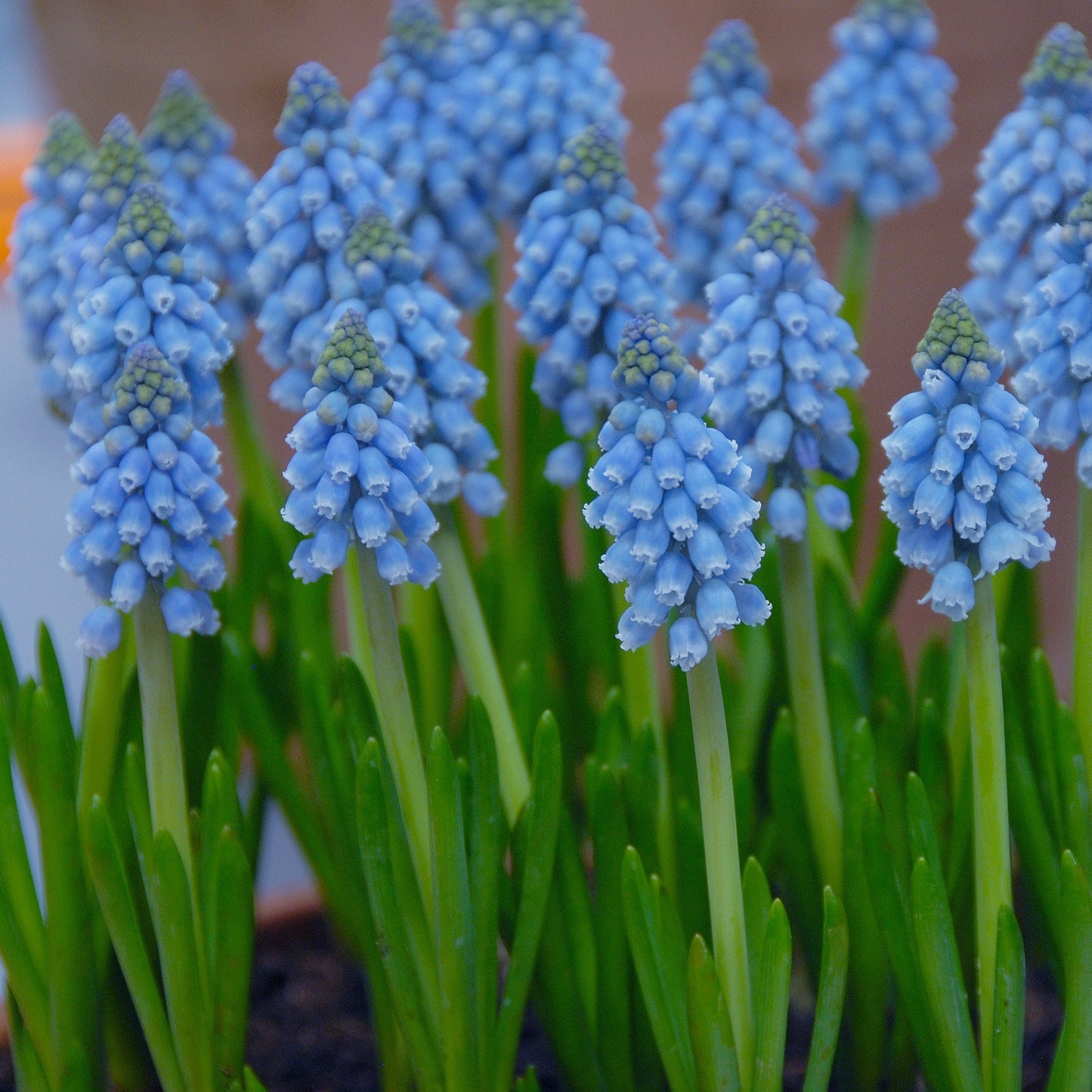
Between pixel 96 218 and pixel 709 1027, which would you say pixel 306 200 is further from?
pixel 709 1027

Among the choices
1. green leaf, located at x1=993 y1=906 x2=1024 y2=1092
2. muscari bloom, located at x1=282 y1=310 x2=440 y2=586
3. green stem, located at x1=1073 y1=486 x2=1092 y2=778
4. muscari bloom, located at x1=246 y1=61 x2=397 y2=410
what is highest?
muscari bloom, located at x1=246 y1=61 x2=397 y2=410

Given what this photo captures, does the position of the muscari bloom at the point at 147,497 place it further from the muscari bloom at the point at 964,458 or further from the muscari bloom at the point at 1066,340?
the muscari bloom at the point at 1066,340

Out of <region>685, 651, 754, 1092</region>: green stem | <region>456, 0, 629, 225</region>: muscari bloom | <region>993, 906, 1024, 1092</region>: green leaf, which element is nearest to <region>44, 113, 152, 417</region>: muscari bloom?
<region>456, 0, 629, 225</region>: muscari bloom

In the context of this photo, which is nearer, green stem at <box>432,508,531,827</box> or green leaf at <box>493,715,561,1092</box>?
green leaf at <box>493,715,561,1092</box>

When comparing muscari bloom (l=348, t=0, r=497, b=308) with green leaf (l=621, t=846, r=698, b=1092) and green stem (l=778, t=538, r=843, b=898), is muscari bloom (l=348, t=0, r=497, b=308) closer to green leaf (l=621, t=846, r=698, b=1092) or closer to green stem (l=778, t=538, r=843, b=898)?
green stem (l=778, t=538, r=843, b=898)

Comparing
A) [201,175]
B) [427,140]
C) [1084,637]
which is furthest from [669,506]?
[201,175]

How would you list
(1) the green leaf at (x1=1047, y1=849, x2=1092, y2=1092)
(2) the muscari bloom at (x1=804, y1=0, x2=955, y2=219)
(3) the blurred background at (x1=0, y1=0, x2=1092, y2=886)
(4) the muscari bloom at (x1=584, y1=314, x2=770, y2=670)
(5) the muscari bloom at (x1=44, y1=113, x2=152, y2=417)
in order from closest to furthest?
(4) the muscari bloom at (x1=584, y1=314, x2=770, y2=670)
(1) the green leaf at (x1=1047, y1=849, x2=1092, y2=1092)
(5) the muscari bloom at (x1=44, y1=113, x2=152, y2=417)
(2) the muscari bloom at (x1=804, y1=0, x2=955, y2=219)
(3) the blurred background at (x1=0, y1=0, x2=1092, y2=886)

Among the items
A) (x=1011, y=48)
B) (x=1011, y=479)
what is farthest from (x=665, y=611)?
(x=1011, y=48)

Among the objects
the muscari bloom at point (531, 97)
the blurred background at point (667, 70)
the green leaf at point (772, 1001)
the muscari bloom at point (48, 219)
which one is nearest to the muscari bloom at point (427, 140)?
the muscari bloom at point (531, 97)
